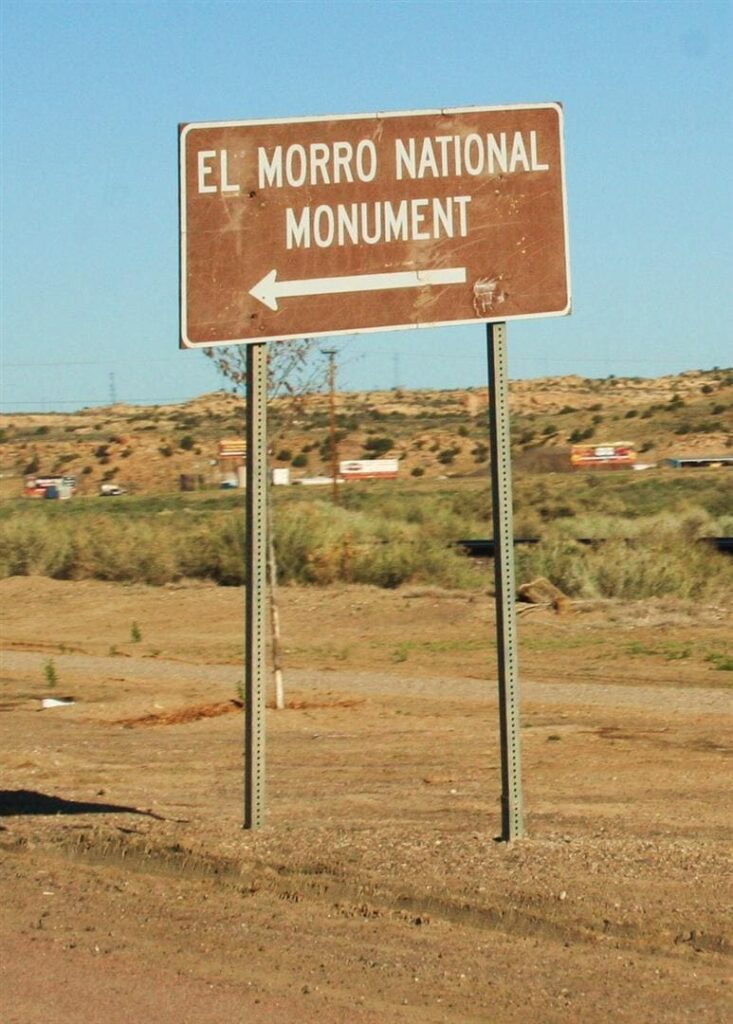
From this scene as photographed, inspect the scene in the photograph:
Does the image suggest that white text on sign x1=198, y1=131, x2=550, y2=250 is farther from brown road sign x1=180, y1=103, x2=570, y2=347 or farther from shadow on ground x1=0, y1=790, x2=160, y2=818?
shadow on ground x1=0, y1=790, x2=160, y2=818

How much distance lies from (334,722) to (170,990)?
8739 millimetres

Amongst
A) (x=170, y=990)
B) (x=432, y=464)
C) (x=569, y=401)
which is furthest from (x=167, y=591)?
(x=569, y=401)

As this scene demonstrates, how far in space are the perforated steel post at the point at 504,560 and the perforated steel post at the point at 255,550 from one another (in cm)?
121

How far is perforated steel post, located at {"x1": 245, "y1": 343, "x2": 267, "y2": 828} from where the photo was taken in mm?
8133

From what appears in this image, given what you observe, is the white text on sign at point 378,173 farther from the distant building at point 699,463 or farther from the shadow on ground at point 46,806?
the distant building at point 699,463

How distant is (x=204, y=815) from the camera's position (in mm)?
9281

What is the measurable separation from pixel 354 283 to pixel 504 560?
5.31 ft

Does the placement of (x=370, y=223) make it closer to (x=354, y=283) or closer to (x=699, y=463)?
(x=354, y=283)

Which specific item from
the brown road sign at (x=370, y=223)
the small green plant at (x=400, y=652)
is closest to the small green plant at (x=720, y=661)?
the small green plant at (x=400, y=652)

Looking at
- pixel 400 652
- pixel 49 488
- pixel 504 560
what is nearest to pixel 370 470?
pixel 49 488

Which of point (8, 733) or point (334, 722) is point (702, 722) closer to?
point (334, 722)

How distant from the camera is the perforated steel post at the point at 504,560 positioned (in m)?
7.90

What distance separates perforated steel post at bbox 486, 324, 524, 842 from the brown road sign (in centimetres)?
24

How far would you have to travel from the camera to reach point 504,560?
25.8 ft
